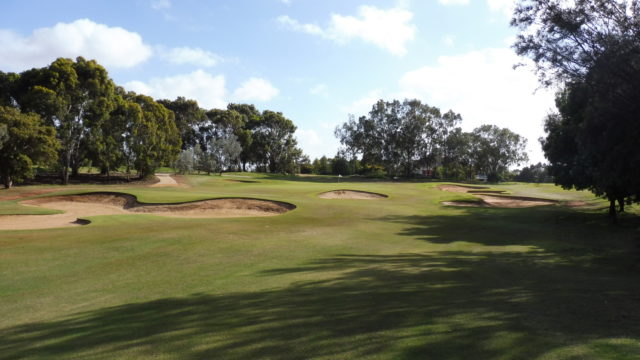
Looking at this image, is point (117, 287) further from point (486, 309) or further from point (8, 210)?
point (8, 210)

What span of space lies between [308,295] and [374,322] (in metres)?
2.33

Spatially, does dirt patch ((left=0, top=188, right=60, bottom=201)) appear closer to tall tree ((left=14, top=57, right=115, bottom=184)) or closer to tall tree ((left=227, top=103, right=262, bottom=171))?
tall tree ((left=14, top=57, right=115, bottom=184))

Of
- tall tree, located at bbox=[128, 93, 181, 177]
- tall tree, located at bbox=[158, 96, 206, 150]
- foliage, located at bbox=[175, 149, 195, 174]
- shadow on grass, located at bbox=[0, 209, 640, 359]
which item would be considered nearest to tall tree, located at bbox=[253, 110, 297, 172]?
tall tree, located at bbox=[158, 96, 206, 150]

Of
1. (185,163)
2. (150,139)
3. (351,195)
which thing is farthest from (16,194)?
(185,163)

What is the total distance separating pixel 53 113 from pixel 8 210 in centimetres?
2454

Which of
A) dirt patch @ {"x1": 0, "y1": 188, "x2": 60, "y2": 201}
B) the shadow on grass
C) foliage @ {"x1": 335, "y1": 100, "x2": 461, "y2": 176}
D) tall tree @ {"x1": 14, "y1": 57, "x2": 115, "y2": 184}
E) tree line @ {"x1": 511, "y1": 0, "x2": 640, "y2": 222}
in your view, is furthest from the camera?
foliage @ {"x1": 335, "y1": 100, "x2": 461, "y2": 176}

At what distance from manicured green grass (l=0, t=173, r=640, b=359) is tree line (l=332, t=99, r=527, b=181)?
7711 centimetres

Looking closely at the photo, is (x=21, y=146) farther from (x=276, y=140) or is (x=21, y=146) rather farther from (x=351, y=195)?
(x=276, y=140)

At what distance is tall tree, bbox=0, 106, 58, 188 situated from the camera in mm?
39062

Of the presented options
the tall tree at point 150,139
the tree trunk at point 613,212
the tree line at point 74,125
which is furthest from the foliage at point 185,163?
the tree trunk at point 613,212

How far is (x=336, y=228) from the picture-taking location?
68.3 ft

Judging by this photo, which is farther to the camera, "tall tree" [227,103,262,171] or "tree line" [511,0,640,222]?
"tall tree" [227,103,262,171]

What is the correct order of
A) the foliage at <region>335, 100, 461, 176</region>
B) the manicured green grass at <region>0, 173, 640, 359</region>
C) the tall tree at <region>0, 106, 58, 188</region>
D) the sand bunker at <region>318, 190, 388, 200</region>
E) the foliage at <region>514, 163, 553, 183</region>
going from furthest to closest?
the foliage at <region>514, 163, 553, 183</region>
the foliage at <region>335, 100, 461, 176</region>
the sand bunker at <region>318, 190, 388, 200</region>
the tall tree at <region>0, 106, 58, 188</region>
the manicured green grass at <region>0, 173, 640, 359</region>

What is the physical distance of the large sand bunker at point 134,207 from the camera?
2497 cm
